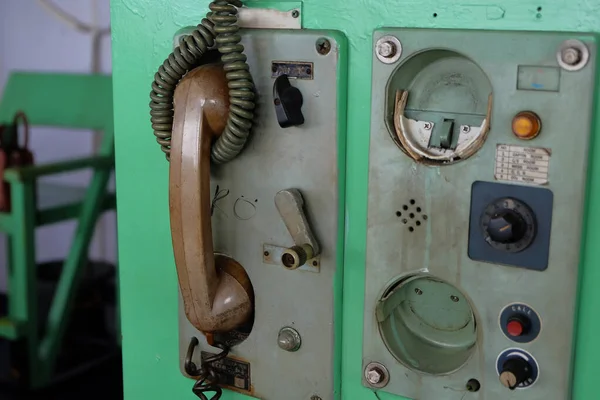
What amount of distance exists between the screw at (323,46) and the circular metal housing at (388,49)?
6 cm

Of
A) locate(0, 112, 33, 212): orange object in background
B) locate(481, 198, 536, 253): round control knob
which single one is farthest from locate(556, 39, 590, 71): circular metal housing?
locate(0, 112, 33, 212): orange object in background

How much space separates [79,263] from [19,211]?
0.33 meters

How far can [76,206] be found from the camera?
3.00 metres

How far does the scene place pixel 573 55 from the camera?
31.9 inches

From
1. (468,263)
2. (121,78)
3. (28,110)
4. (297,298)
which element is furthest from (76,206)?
(468,263)

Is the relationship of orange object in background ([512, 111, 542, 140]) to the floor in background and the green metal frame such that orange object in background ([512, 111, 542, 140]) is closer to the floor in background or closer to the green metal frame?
the green metal frame

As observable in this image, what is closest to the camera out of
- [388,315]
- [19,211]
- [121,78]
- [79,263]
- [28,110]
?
[388,315]

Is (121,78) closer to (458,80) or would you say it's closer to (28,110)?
(458,80)

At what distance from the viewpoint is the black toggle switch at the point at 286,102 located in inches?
38.0

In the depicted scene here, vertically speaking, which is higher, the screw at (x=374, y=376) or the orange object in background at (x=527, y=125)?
the orange object in background at (x=527, y=125)

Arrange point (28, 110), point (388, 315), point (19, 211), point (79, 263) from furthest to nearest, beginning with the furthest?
point (28, 110), point (79, 263), point (19, 211), point (388, 315)

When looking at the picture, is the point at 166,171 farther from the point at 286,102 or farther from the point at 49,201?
the point at 49,201

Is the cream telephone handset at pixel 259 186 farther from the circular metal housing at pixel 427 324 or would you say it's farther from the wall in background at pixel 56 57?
the wall in background at pixel 56 57

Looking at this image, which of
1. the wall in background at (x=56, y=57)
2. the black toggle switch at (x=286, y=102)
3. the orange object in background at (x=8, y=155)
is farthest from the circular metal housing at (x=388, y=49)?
the wall in background at (x=56, y=57)
